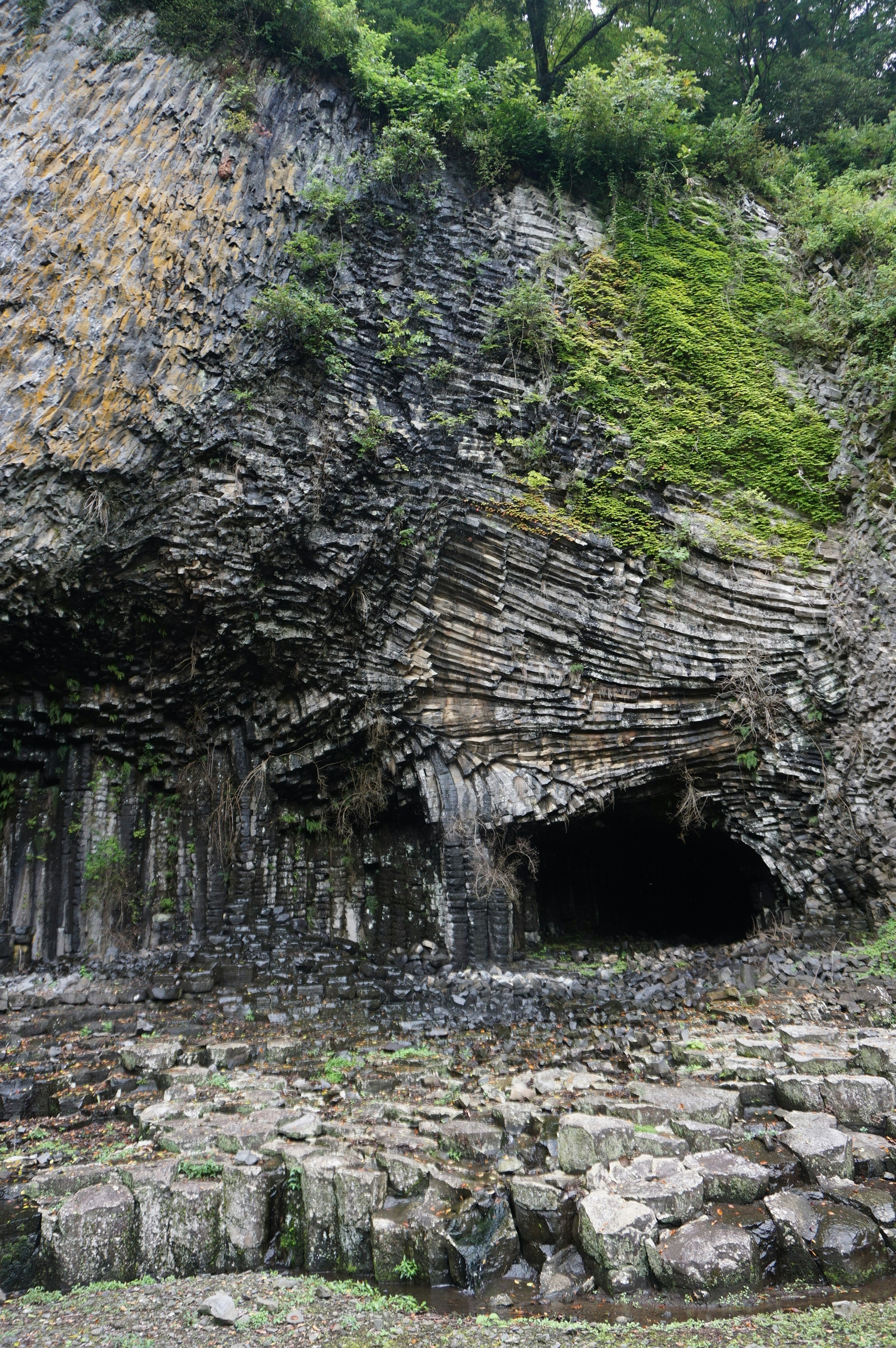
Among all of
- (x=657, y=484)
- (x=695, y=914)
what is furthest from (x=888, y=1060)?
(x=695, y=914)

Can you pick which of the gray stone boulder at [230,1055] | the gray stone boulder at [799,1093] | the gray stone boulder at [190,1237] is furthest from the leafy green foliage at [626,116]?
the gray stone boulder at [190,1237]

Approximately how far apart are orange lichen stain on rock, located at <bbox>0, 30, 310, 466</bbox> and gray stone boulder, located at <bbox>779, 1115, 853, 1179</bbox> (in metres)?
10.3

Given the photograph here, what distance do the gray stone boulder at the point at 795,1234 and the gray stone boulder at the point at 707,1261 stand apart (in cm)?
15

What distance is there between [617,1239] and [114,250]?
41.5 ft

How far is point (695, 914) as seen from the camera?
1686 centimetres

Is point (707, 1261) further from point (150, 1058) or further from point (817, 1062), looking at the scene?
point (150, 1058)

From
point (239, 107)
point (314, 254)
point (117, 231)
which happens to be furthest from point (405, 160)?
point (117, 231)

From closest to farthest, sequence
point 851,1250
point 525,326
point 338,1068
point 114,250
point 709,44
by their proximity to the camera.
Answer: point 851,1250 → point 338,1068 → point 114,250 → point 525,326 → point 709,44

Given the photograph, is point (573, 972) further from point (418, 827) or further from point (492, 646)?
point (492, 646)

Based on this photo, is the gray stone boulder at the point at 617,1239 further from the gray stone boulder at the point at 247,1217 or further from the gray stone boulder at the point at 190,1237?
the gray stone boulder at the point at 190,1237

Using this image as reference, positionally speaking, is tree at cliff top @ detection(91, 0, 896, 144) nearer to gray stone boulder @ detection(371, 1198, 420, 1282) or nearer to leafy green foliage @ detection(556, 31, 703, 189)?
leafy green foliage @ detection(556, 31, 703, 189)

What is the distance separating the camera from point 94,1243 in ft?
14.5

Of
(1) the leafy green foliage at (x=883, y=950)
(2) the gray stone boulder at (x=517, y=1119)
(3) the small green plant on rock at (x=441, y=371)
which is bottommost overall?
(2) the gray stone boulder at (x=517, y=1119)

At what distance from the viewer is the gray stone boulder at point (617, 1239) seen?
4109 millimetres
